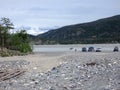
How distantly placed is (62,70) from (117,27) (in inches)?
5005

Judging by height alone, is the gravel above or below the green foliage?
below

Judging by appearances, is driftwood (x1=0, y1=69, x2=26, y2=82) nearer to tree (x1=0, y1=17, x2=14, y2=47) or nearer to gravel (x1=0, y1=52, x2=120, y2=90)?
gravel (x1=0, y1=52, x2=120, y2=90)

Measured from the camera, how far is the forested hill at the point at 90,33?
472 feet

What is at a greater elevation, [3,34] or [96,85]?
[3,34]

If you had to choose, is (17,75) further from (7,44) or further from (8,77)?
(7,44)

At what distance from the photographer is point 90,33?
154 metres

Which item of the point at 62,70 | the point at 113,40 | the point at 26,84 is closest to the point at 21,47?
the point at 62,70

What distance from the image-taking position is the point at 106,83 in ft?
58.6

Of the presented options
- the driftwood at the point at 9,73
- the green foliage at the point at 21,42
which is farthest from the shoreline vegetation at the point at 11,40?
the driftwood at the point at 9,73

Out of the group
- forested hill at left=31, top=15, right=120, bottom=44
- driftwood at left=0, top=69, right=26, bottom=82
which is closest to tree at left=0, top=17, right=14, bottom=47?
driftwood at left=0, top=69, right=26, bottom=82

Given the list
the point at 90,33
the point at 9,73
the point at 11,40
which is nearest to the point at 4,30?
the point at 11,40

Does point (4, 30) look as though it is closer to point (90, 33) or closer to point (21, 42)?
point (21, 42)

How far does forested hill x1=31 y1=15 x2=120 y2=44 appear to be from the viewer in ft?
472

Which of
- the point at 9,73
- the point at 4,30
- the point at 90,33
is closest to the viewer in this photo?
the point at 9,73
